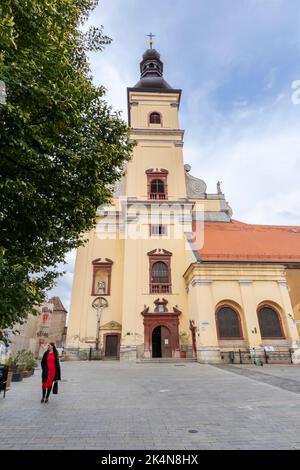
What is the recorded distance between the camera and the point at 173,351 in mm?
23375

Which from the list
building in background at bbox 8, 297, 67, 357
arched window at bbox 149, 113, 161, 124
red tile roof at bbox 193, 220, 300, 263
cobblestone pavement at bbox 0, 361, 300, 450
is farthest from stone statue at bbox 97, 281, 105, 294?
arched window at bbox 149, 113, 161, 124

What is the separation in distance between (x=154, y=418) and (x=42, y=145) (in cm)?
613

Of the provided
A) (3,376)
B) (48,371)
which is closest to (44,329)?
(3,376)

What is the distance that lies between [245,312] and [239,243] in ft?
22.4

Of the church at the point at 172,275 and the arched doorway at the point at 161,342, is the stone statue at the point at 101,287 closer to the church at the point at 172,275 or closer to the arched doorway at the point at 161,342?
the church at the point at 172,275

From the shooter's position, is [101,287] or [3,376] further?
[101,287]

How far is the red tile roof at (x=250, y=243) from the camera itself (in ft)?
78.2

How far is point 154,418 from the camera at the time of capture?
5.91 m

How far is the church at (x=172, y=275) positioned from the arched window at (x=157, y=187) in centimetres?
12

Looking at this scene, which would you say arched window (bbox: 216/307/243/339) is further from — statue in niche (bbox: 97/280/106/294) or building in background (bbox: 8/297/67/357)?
building in background (bbox: 8/297/67/357)

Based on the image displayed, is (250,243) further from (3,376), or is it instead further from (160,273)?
(3,376)

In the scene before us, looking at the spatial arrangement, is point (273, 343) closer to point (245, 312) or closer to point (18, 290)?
point (245, 312)

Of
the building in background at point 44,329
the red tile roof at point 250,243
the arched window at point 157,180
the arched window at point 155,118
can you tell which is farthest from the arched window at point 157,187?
the building in background at point 44,329

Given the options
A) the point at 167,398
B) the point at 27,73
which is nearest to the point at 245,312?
the point at 167,398
